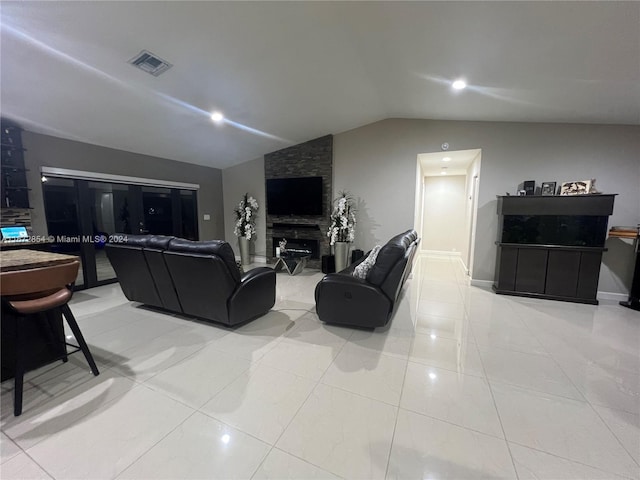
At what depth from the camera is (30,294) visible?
1.87 m

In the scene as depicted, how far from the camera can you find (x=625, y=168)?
3.80 m

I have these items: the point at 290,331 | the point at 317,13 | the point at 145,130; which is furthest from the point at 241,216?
the point at 317,13

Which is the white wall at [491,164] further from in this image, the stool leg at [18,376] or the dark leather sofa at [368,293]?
the stool leg at [18,376]

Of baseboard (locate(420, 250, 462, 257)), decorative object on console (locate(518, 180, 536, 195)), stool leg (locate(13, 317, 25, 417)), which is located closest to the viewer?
stool leg (locate(13, 317, 25, 417))

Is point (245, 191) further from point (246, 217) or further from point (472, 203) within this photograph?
point (472, 203)

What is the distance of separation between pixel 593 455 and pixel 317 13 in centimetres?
378

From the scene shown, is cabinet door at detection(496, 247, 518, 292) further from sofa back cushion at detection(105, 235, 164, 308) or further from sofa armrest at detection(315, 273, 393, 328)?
sofa back cushion at detection(105, 235, 164, 308)

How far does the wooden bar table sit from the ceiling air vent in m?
2.13

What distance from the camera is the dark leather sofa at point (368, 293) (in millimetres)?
2699

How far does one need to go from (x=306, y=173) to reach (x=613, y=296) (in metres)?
5.75

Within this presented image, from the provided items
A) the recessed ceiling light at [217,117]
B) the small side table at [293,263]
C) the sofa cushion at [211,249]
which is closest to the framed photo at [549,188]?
the small side table at [293,263]

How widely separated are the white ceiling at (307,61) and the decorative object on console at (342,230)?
6.43 feet

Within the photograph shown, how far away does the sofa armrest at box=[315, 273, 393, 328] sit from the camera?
9.03 ft

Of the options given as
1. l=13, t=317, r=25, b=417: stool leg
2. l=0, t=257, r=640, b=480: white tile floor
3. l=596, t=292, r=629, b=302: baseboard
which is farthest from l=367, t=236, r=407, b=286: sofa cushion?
l=596, t=292, r=629, b=302: baseboard
